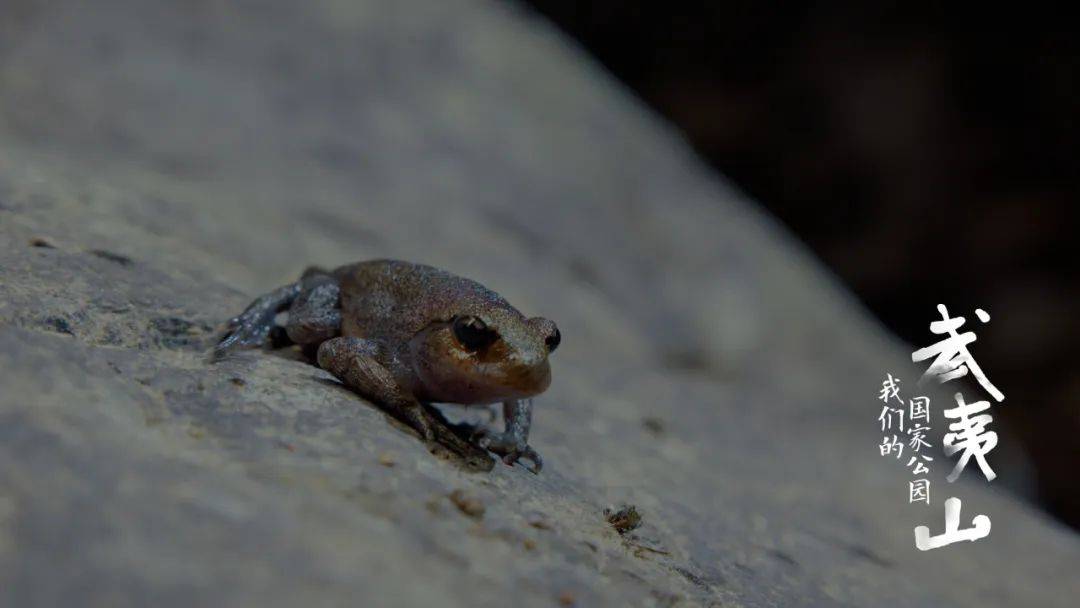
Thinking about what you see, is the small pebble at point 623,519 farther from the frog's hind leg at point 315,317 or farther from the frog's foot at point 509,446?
the frog's hind leg at point 315,317

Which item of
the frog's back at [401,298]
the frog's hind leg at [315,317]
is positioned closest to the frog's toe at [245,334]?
the frog's hind leg at [315,317]

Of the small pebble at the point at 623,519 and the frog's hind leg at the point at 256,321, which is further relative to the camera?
the frog's hind leg at the point at 256,321

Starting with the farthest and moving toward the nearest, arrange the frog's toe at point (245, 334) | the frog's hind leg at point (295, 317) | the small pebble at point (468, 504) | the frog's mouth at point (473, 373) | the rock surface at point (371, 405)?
the frog's hind leg at point (295, 317) < the frog's toe at point (245, 334) < the frog's mouth at point (473, 373) < the small pebble at point (468, 504) < the rock surface at point (371, 405)

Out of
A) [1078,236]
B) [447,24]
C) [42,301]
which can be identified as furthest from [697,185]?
[42,301]

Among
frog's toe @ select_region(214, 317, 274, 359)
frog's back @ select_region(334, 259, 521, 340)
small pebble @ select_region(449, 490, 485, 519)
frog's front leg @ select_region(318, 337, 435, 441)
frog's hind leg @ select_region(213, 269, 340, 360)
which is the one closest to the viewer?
small pebble @ select_region(449, 490, 485, 519)

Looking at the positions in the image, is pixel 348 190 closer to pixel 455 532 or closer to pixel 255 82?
pixel 255 82

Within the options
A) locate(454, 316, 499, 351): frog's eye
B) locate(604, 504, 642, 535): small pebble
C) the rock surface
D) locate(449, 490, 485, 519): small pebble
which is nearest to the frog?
locate(454, 316, 499, 351): frog's eye

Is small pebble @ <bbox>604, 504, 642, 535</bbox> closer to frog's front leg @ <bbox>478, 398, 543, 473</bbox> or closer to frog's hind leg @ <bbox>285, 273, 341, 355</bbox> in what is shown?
frog's front leg @ <bbox>478, 398, 543, 473</bbox>
